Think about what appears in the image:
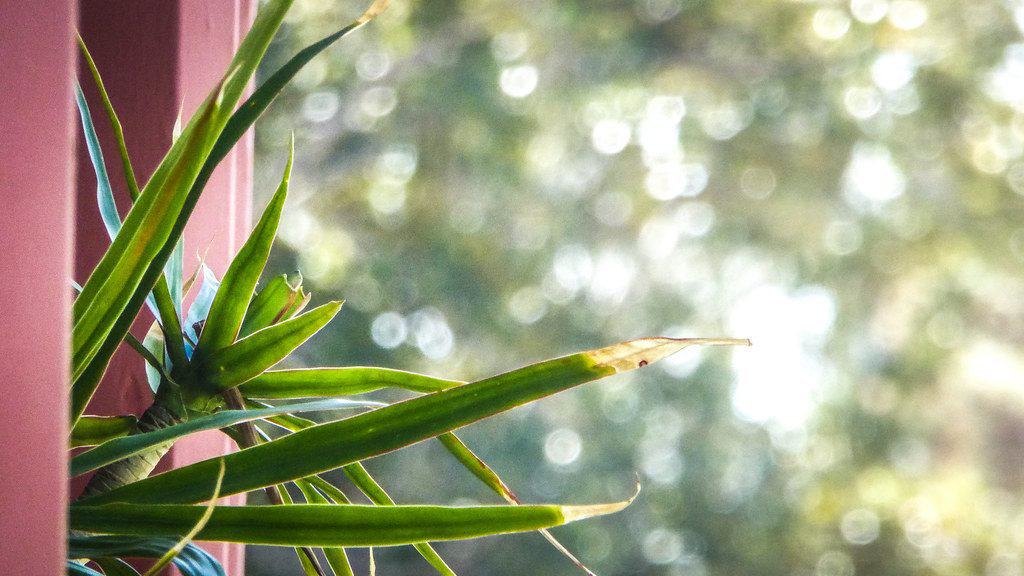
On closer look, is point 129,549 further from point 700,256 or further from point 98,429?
point 700,256

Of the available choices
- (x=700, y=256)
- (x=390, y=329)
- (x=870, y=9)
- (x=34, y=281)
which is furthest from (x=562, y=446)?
(x=34, y=281)

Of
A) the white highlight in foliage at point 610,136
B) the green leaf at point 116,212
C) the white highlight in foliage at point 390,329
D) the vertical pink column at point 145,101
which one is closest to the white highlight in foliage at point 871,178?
the white highlight in foliage at point 610,136

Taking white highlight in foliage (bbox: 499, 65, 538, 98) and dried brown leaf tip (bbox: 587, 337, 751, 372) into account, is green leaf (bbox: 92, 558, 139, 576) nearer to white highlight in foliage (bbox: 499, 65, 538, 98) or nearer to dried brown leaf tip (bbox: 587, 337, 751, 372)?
dried brown leaf tip (bbox: 587, 337, 751, 372)

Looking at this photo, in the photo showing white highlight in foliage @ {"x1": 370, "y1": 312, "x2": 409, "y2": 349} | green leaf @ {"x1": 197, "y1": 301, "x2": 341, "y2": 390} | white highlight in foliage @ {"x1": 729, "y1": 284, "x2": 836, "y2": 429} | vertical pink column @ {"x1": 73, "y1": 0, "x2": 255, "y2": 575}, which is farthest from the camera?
white highlight in foliage @ {"x1": 729, "y1": 284, "x2": 836, "y2": 429}

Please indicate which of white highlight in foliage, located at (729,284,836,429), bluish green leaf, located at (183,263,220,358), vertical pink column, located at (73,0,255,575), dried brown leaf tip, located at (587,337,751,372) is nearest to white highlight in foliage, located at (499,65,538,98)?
white highlight in foliage, located at (729,284,836,429)

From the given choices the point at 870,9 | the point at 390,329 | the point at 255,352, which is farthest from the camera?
the point at 390,329

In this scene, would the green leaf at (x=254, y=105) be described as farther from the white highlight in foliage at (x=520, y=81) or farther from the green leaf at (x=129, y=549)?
the white highlight in foliage at (x=520, y=81)
